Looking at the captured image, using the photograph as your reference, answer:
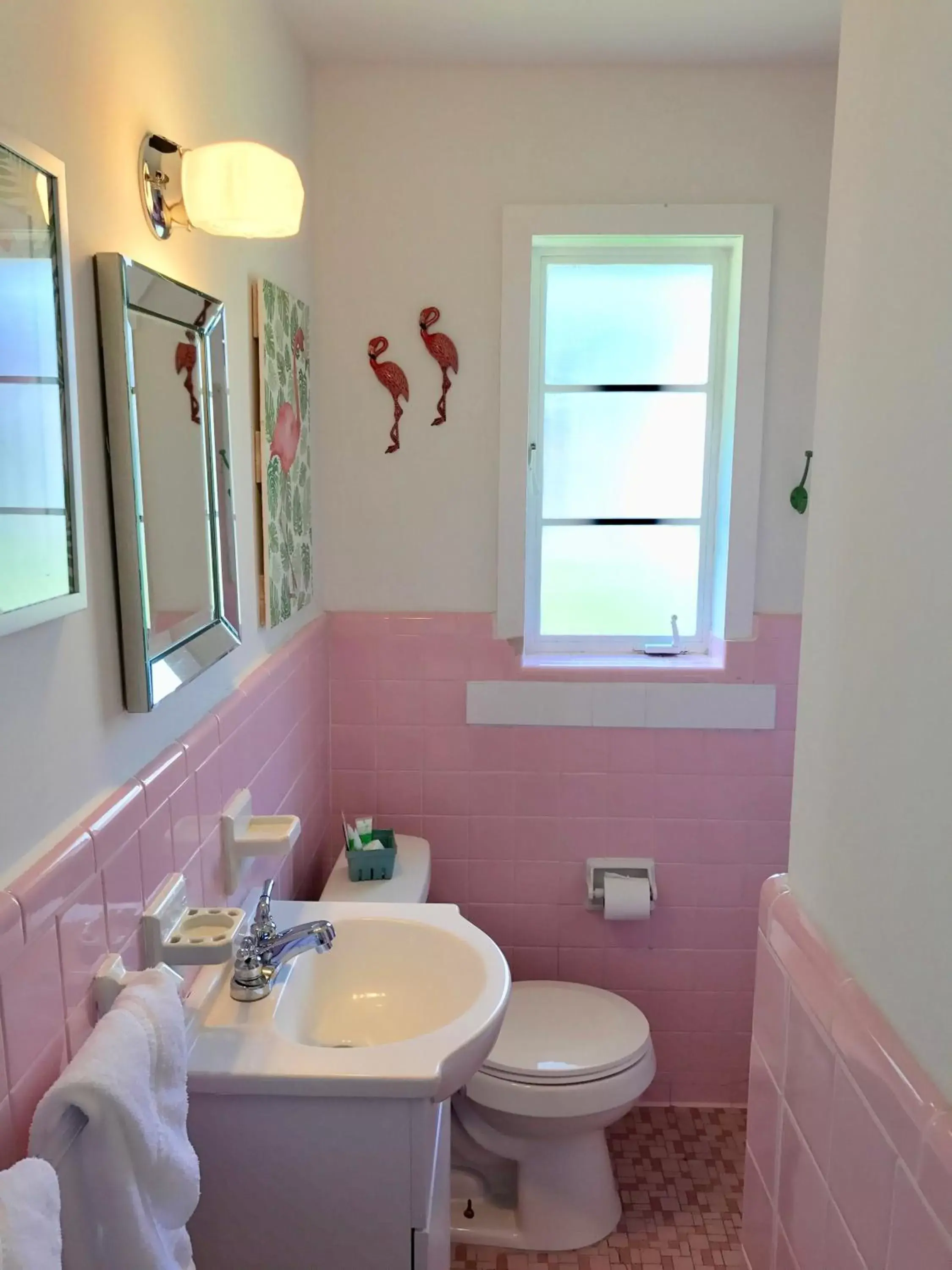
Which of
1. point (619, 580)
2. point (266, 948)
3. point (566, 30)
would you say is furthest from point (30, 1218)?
point (566, 30)

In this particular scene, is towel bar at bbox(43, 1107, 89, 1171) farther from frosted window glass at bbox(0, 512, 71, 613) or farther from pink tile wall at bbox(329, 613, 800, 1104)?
pink tile wall at bbox(329, 613, 800, 1104)

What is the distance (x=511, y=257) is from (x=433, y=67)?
1.50 feet

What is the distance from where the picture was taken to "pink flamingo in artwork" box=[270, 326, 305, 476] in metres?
1.93

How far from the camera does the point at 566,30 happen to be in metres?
2.06

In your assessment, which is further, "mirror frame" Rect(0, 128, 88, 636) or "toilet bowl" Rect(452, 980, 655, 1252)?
"toilet bowl" Rect(452, 980, 655, 1252)

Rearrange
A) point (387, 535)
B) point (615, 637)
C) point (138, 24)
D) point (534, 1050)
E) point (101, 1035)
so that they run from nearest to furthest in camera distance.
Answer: point (101, 1035)
point (138, 24)
point (534, 1050)
point (387, 535)
point (615, 637)

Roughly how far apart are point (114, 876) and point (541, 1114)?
1.29 m

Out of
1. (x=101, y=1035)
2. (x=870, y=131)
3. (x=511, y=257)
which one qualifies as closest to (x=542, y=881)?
(x=511, y=257)

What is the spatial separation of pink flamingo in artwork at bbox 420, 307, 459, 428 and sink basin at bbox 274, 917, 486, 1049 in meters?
1.32

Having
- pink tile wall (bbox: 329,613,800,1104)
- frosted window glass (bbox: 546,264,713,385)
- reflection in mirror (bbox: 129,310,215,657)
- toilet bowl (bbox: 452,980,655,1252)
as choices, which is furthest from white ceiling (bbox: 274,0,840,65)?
toilet bowl (bbox: 452,980,655,1252)

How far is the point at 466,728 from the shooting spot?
2.49m

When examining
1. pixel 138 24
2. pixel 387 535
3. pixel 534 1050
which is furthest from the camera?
pixel 387 535

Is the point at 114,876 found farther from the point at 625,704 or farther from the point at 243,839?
the point at 625,704

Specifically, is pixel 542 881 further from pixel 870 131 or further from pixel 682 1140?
pixel 870 131
